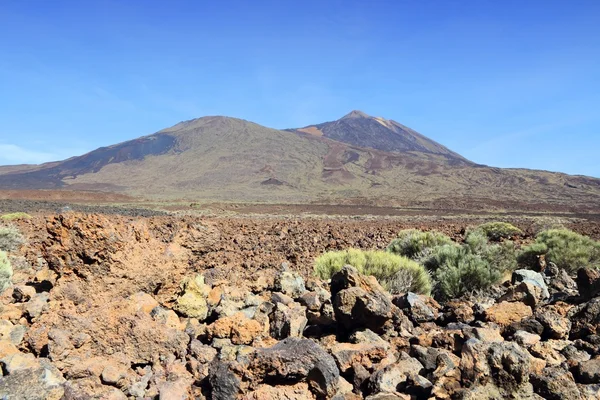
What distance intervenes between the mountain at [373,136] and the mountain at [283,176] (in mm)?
25715

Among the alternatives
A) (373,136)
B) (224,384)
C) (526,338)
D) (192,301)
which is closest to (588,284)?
(526,338)

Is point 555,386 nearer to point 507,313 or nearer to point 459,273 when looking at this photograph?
point 507,313

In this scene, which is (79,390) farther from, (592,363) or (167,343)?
(592,363)

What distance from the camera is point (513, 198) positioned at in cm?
7256

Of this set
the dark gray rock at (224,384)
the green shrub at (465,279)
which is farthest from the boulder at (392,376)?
the green shrub at (465,279)

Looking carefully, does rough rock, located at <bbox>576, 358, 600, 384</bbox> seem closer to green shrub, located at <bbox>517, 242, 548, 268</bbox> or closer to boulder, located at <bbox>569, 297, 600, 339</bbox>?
boulder, located at <bbox>569, 297, 600, 339</bbox>

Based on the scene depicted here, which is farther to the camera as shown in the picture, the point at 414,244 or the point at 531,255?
the point at 414,244

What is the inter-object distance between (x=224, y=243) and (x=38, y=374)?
21.3 feet

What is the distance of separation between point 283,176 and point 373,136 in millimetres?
90659

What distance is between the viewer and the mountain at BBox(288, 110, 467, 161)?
558 ft

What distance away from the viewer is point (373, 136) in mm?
177750

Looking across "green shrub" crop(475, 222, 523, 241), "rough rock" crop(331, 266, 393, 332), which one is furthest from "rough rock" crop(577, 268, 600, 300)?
"green shrub" crop(475, 222, 523, 241)

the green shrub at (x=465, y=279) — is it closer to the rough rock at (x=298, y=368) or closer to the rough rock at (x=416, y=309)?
the rough rock at (x=416, y=309)

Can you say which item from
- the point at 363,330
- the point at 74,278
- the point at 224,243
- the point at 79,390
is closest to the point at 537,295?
the point at 363,330
